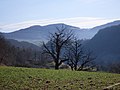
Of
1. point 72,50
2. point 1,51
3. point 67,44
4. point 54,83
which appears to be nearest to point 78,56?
point 72,50

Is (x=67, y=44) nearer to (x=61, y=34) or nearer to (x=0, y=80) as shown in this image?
(x=61, y=34)

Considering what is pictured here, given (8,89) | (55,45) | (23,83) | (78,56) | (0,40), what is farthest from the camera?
(0,40)

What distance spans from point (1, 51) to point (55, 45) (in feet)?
94.2

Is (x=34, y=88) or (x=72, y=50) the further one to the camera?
(x=72, y=50)

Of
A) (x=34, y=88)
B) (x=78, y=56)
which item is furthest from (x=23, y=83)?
(x=78, y=56)

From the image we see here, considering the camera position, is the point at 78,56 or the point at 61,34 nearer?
the point at 61,34

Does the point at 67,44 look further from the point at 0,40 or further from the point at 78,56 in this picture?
the point at 0,40

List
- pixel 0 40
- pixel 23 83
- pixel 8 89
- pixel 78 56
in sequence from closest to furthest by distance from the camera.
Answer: pixel 8 89
pixel 23 83
pixel 78 56
pixel 0 40

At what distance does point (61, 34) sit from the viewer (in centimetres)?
5447

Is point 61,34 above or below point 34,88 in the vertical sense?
above

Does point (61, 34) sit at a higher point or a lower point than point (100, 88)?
higher

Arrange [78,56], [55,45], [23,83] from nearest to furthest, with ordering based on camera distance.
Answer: [23,83] < [55,45] < [78,56]

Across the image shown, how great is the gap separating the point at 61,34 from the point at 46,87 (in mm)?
37822

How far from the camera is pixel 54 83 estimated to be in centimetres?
1850
